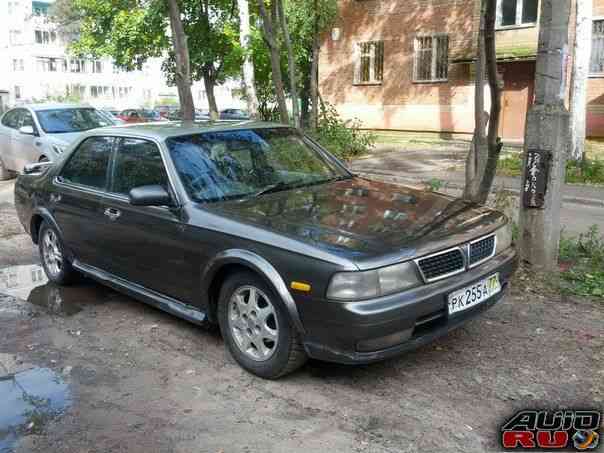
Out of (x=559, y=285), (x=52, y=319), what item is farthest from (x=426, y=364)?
(x=52, y=319)

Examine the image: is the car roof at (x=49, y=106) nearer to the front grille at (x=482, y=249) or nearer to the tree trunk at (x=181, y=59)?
the tree trunk at (x=181, y=59)

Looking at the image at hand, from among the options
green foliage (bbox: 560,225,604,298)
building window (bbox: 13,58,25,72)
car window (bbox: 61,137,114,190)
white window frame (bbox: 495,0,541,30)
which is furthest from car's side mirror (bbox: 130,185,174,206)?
building window (bbox: 13,58,25,72)

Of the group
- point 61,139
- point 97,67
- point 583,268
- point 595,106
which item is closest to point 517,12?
point 595,106

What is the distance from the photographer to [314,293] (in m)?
3.42

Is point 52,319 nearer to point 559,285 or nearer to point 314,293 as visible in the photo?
point 314,293

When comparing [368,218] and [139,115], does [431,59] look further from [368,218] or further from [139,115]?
[368,218]

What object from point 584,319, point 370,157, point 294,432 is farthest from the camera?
point 370,157

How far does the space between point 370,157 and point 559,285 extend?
11616 mm

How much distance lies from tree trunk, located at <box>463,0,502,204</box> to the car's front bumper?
8.85ft

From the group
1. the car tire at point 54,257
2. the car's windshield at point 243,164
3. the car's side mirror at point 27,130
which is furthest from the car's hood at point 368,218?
the car's side mirror at point 27,130

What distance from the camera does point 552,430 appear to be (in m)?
3.28

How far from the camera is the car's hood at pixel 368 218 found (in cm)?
350

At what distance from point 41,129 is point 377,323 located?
10.6 meters

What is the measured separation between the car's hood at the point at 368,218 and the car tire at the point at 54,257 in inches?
92.9
